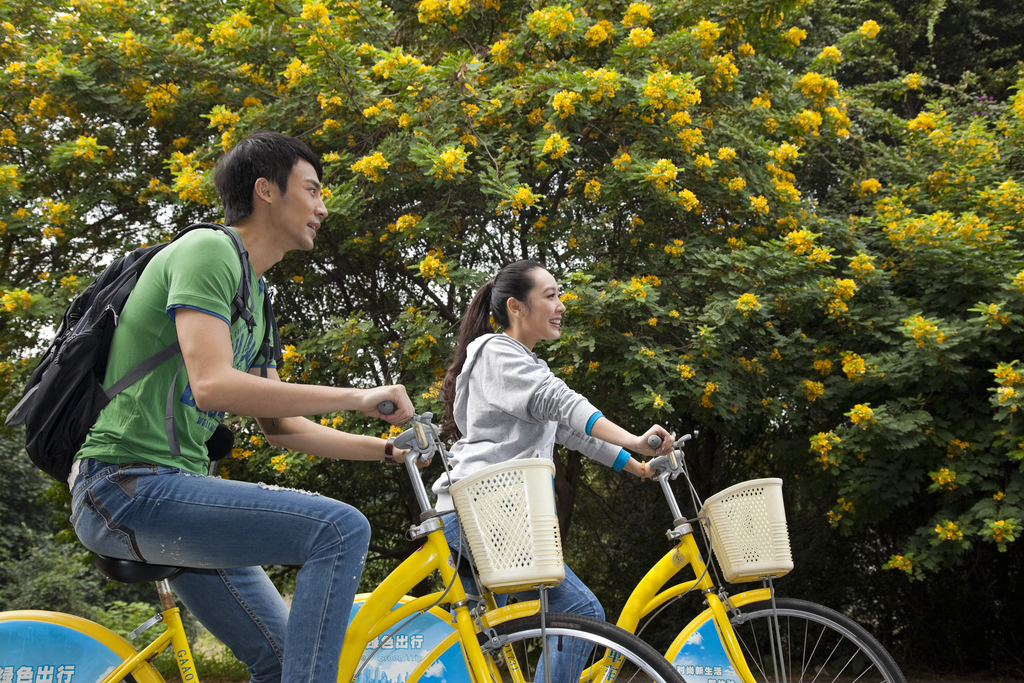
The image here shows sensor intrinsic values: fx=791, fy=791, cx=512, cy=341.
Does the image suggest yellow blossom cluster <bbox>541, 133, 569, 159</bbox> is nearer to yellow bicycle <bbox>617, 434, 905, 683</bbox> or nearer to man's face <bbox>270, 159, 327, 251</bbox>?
yellow bicycle <bbox>617, 434, 905, 683</bbox>

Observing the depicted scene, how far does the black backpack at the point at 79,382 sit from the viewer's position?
168 cm

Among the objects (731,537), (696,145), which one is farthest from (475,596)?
(696,145)

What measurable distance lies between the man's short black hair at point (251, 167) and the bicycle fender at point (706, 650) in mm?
1877

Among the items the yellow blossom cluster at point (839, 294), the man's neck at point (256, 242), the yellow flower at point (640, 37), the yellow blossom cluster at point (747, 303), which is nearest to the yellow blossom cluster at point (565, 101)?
the yellow flower at point (640, 37)

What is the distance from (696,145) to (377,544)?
4.07m

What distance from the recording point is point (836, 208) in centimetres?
605

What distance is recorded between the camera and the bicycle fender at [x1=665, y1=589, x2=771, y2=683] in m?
2.56

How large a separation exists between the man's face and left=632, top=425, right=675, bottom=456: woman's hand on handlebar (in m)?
1.10

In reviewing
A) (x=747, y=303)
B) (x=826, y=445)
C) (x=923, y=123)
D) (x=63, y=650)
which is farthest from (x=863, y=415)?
(x=63, y=650)

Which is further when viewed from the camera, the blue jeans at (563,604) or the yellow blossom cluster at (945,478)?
the yellow blossom cluster at (945,478)

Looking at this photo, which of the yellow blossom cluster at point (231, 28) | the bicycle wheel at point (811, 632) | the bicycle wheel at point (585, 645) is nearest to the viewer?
the bicycle wheel at point (585, 645)

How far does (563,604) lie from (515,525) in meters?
0.74

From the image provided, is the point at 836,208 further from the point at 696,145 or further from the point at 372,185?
the point at 372,185

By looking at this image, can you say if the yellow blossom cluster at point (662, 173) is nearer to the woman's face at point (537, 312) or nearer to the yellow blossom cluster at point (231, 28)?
the woman's face at point (537, 312)
